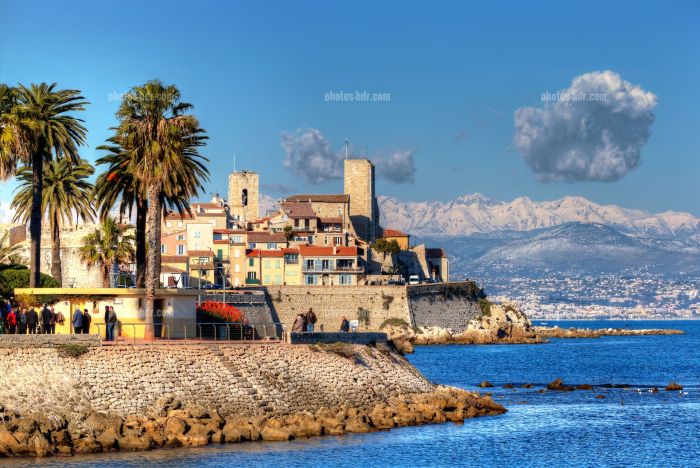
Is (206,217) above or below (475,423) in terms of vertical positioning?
above

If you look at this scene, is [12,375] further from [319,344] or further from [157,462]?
[319,344]

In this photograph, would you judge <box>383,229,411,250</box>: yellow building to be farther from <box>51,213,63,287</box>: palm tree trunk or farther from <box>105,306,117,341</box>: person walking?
<box>105,306,117,341</box>: person walking

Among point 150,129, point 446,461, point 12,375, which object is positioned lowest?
point 446,461

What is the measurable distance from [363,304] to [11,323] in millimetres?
Result: 83402

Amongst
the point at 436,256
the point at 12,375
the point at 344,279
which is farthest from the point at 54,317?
the point at 436,256

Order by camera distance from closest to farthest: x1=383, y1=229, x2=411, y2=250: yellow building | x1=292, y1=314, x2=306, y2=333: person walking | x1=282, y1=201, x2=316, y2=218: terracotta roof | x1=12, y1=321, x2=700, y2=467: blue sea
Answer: x1=12, y1=321, x2=700, y2=467: blue sea
x1=292, y1=314, x2=306, y2=333: person walking
x1=282, y1=201, x2=316, y2=218: terracotta roof
x1=383, y1=229, x2=411, y2=250: yellow building

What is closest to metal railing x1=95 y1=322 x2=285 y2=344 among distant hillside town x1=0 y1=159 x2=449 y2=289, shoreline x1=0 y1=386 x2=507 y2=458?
shoreline x1=0 y1=386 x2=507 y2=458

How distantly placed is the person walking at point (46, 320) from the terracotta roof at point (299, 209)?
112 meters

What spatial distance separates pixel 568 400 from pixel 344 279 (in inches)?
3064

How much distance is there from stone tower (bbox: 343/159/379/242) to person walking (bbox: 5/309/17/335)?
424 ft

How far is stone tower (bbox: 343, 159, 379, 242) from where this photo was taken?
178m

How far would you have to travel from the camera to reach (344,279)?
458 feet

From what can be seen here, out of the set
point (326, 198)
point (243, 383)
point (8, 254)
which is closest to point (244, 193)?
point (326, 198)

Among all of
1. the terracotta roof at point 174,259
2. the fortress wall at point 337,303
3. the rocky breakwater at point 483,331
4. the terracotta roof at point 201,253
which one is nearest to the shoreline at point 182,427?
the terracotta roof at point 174,259
